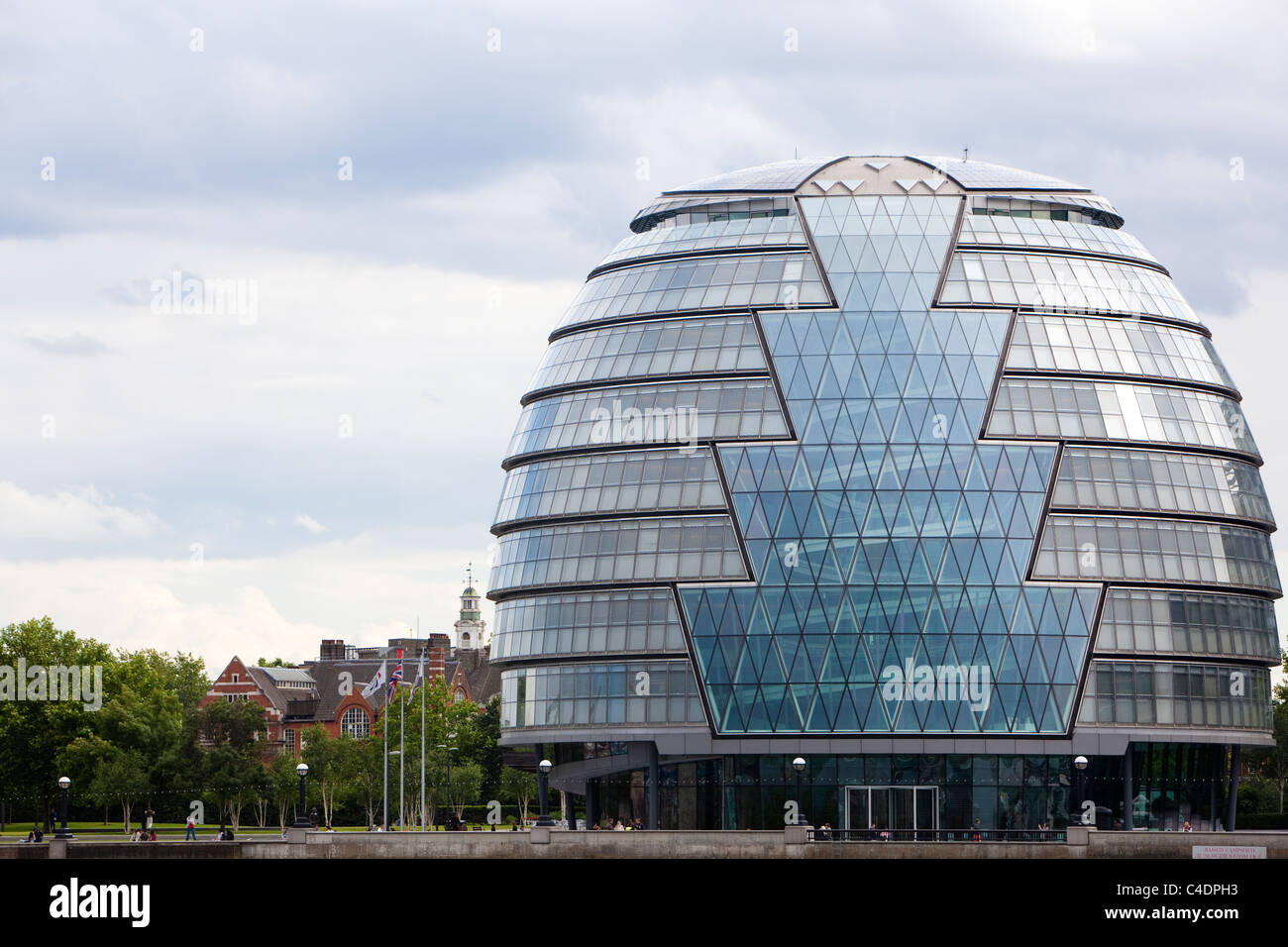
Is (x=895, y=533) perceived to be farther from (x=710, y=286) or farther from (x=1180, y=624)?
(x=710, y=286)

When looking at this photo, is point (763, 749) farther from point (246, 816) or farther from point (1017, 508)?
point (246, 816)

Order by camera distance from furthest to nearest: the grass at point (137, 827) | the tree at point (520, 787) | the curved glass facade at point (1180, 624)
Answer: the tree at point (520, 787) → the grass at point (137, 827) → the curved glass facade at point (1180, 624)

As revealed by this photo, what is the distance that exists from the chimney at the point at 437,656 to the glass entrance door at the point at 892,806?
94587 mm

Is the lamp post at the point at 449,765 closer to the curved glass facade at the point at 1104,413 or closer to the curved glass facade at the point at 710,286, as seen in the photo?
the curved glass facade at the point at 710,286

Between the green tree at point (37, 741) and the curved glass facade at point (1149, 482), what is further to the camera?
the green tree at point (37, 741)

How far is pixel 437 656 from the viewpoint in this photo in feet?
626

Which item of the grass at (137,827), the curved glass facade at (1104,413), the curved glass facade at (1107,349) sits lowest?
the grass at (137,827)

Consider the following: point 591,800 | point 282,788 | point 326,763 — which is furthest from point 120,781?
point 591,800

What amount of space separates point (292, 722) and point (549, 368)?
3338 inches

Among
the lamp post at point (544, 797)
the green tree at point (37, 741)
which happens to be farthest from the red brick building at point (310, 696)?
the lamp post at point (544, 797)

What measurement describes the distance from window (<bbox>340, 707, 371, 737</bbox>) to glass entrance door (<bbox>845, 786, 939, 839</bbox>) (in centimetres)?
8966

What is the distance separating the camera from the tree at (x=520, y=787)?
146 meters

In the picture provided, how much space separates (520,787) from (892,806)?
60223 millimetres

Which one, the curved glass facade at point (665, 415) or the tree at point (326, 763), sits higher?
the curved glass facade at point (665, 415)
